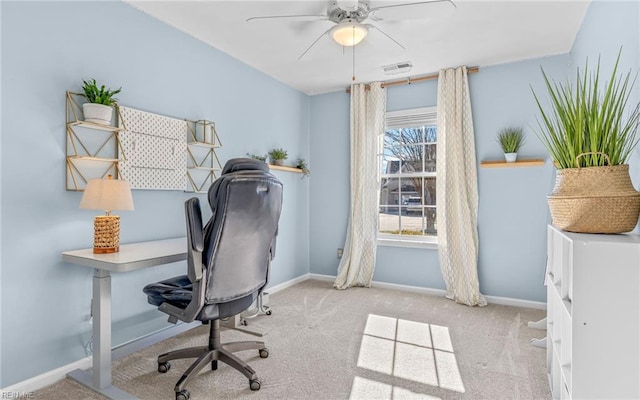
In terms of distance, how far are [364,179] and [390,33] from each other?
1712mm

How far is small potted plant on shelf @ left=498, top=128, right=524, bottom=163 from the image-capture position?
3.38 meters

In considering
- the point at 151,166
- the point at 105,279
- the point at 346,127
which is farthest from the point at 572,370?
the point at 346,127

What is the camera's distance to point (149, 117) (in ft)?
8.39

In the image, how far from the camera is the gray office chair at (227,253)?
5.61 feet

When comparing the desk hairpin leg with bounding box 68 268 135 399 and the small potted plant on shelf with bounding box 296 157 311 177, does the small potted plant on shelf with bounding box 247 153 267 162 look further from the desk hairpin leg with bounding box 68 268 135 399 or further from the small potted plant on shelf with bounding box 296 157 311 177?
the desk hairpin leg with bounding box 68 268 135 399

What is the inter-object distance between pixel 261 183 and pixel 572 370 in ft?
5.00

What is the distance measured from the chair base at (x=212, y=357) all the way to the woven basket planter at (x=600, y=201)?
1793 millimetres

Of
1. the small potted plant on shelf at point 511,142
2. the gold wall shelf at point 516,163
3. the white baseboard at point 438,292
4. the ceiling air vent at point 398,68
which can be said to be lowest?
the white baseboard at point 438,292

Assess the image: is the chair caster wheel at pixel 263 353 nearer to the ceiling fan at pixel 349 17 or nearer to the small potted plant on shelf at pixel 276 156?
the small potted plant on shelf at pixel 276 156

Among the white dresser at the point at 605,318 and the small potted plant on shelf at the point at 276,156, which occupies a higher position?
the small potted plant on shelf at the point at 276,156

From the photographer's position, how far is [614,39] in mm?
1907

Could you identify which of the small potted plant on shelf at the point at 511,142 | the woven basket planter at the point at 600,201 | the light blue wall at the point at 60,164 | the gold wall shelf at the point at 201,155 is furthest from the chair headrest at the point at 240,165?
the small potted plant on shelf at the point at 511,142

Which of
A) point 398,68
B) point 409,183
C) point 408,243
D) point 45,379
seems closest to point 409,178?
point 409,183

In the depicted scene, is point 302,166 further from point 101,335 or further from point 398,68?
point 101,335
